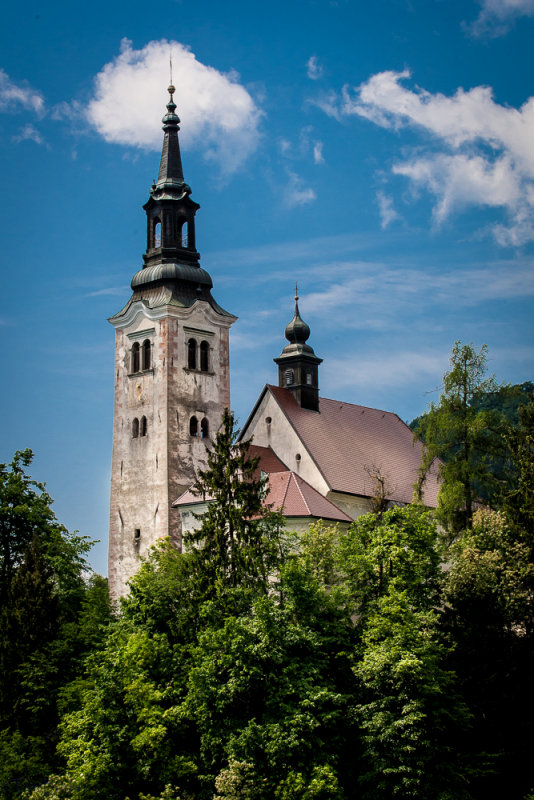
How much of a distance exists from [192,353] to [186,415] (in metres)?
3.37

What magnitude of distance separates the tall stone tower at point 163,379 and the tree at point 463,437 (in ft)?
43.9

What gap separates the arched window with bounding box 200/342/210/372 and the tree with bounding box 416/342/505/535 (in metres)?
14.6

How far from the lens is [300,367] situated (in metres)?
54.9

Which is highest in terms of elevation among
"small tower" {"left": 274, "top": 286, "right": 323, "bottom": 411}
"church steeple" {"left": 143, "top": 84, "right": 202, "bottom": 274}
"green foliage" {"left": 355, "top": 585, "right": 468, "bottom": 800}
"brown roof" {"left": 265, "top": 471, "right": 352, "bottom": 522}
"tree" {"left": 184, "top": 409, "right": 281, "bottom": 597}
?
"church steeple" {"left": 143, "top": 84, "right": 202, "bottom": 274}

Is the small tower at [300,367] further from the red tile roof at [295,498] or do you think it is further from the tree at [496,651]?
the tree at [496,651]

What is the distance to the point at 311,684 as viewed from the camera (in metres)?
33.2

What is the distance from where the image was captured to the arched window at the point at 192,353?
5566 cm

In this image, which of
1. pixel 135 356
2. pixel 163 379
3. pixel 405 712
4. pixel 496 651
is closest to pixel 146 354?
pixel 135 356

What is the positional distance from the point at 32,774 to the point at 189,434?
21.4 metres

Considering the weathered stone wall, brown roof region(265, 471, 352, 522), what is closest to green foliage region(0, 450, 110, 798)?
the weathered stone wall

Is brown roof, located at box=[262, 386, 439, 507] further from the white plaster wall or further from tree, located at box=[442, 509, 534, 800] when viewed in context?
tree, located at box=[442, 509, 534, 800]

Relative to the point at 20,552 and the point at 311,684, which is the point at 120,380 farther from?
the point at 311,684

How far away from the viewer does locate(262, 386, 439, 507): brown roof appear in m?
51.8

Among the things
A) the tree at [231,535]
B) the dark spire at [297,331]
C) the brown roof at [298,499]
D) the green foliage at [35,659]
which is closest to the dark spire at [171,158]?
the dark spire at [297,331]
